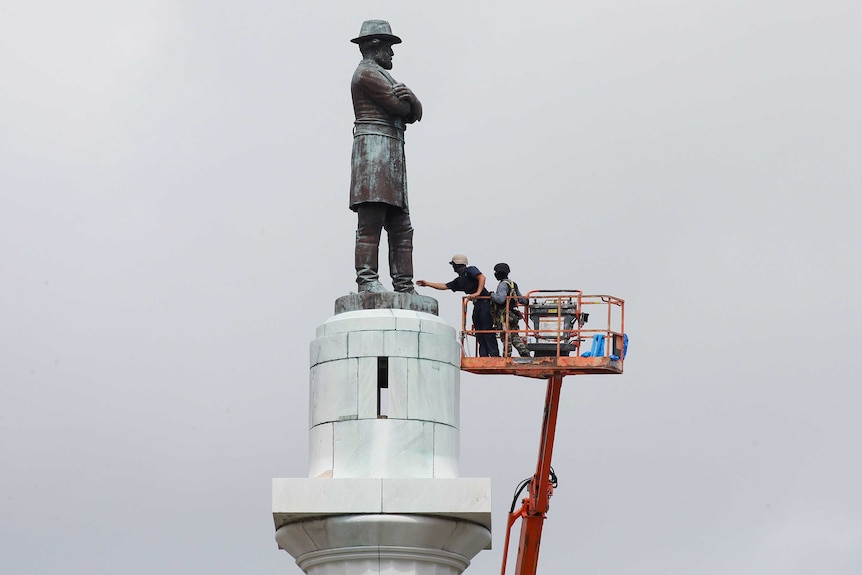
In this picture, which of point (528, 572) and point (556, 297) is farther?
point (528, 572)

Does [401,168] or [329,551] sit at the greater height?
[401,168]

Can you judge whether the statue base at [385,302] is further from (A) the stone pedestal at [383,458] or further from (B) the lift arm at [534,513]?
(B) the lift arm at [534,513]

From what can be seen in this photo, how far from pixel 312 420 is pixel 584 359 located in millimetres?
7666

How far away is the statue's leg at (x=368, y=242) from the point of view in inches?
2071

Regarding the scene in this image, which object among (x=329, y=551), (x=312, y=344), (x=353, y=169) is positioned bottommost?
(x=329, y=551)

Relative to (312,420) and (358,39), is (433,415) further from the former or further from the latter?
(358,39)

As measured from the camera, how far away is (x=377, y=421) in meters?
50.6

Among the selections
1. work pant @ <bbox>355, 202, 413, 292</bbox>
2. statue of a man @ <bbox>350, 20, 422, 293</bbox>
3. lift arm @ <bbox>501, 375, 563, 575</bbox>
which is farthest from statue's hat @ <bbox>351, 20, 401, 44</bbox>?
lift arm @ <bbox>501, 375, 563, 575</bbox>

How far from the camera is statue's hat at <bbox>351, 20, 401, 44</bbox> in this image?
174ft

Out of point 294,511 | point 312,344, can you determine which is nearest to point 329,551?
point 294,511

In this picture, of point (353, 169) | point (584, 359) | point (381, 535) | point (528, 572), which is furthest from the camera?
point (528, 572)

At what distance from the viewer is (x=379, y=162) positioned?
52781 millimetres

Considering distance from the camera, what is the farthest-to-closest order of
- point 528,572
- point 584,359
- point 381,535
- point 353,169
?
point 528,572, point 584,359, point 353,169, point 381,535

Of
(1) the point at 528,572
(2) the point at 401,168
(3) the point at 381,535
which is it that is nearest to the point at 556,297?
(2) the point at 401,168
